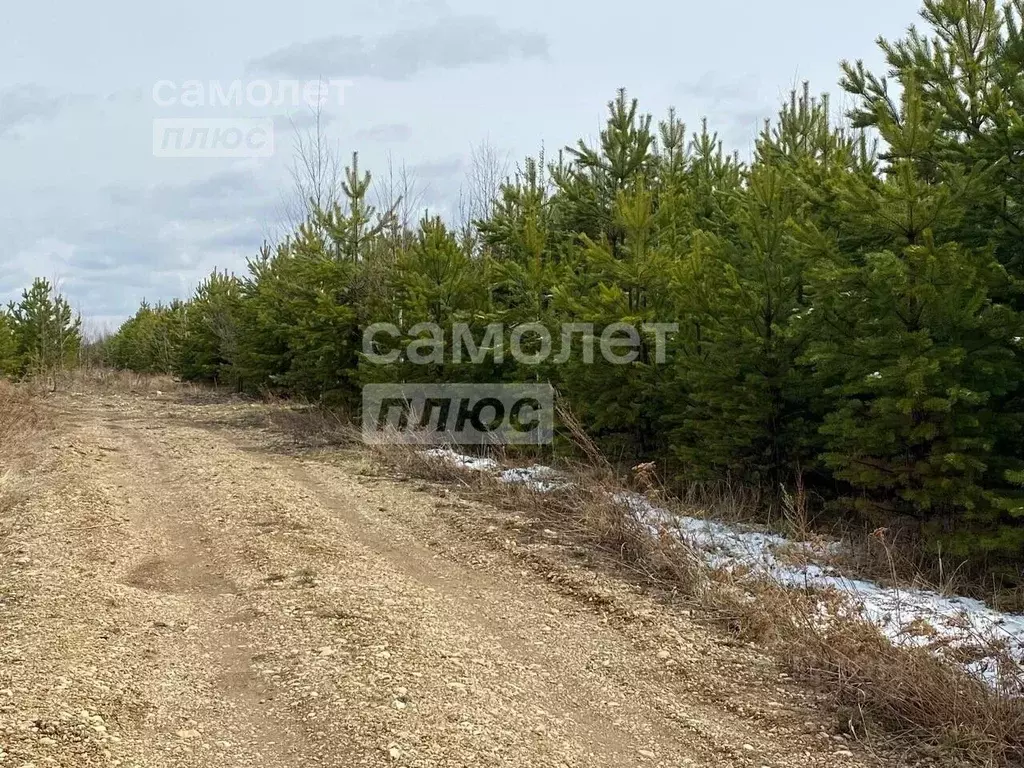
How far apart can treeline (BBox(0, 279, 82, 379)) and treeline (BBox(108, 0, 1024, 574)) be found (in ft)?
84.6

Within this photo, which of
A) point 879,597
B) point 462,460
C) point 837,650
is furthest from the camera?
point 462,460

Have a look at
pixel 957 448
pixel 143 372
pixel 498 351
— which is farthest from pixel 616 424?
pixel 143 372

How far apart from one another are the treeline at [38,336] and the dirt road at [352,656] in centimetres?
2867

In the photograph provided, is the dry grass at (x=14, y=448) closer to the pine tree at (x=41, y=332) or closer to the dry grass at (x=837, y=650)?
the dry grass at (x=837, y=650)

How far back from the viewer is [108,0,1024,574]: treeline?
21.3 feet

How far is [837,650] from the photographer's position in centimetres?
477

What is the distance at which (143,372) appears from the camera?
44.7 metres

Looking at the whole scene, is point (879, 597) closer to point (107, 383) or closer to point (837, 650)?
point (837, 650)

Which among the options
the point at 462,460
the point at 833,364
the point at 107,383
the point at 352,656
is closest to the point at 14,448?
the point at 462,460

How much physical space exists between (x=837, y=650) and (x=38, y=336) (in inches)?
1494

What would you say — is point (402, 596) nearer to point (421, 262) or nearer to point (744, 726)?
point (744, 726)

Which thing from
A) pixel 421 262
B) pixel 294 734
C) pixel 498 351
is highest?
pixel 421 262

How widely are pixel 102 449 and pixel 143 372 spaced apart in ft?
110

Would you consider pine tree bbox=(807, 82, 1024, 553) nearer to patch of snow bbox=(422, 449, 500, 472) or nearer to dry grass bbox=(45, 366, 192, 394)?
patch of snow bbox=(422, 449, 500, 472)
